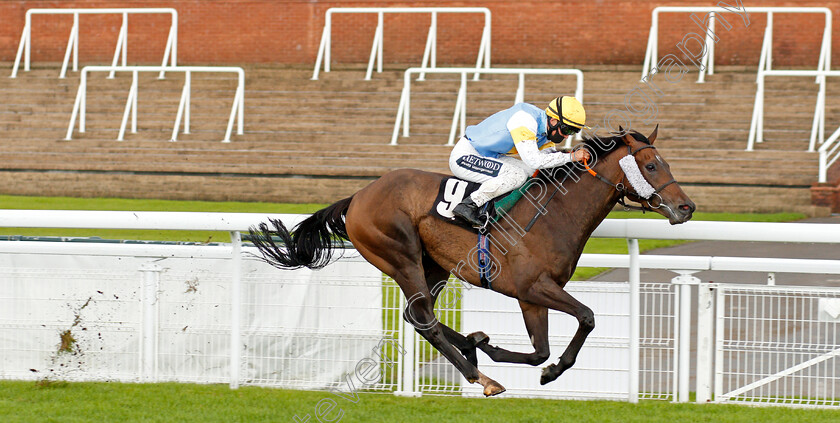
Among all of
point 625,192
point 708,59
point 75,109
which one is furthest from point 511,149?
point 75,109

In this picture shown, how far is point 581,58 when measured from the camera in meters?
19.1

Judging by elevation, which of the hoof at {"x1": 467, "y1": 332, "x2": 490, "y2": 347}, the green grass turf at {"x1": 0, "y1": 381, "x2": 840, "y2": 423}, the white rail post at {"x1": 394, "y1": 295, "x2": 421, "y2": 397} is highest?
the hoof at {"x1": 467, "y1": 332, "x2": 490, "y2": 347}

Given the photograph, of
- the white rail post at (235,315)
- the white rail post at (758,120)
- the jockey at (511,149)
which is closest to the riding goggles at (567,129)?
the jockey at (511,149)

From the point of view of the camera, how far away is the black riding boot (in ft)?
17.3

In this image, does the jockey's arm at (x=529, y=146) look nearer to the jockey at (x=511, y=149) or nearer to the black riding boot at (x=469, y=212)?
the jockey at (x=511, y=149)

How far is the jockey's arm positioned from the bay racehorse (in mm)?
157

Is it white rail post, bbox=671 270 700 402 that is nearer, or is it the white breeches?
the white breeches

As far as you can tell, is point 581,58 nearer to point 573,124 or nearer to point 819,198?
point 819,198

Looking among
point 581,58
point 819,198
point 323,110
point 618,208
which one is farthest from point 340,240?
point 581,58

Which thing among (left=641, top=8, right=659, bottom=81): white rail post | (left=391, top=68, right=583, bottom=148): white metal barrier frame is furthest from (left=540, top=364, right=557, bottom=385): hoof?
(left=641, top=8, right=659, bottom=81): white rail post

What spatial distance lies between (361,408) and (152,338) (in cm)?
147

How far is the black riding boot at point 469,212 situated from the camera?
528 cm

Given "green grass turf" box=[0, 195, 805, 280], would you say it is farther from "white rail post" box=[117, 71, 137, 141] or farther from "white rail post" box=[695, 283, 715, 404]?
"white rail post" box=[695, 283, 715, 404]

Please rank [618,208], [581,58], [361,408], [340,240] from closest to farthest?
1. [361,408]
2. [340,240]
3. [618,208]
4. [581,58]
